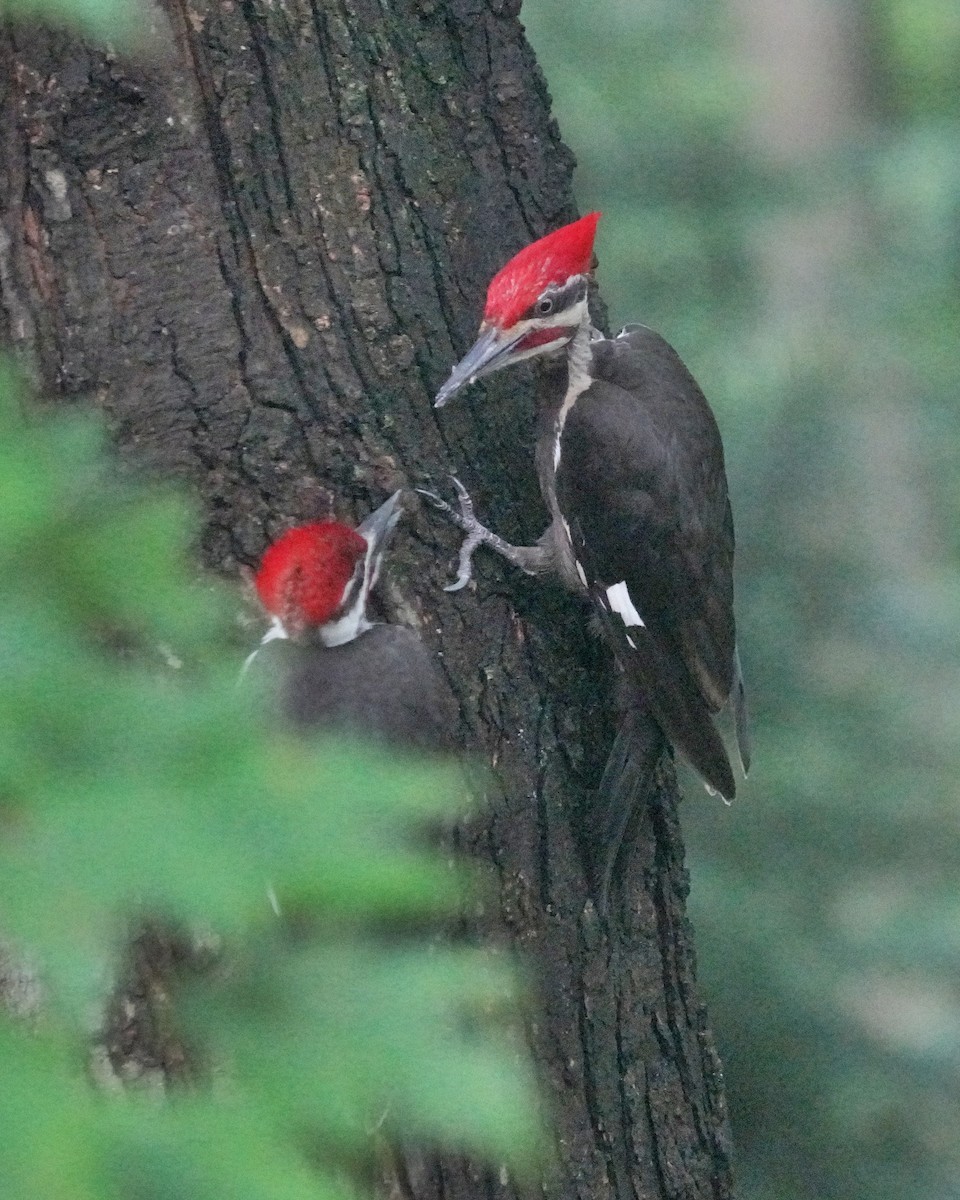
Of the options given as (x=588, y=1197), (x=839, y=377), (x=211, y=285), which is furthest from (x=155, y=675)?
(x=839, y=377)

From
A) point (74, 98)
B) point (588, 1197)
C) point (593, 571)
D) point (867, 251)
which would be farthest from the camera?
point (867, 251)

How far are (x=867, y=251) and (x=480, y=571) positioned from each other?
368cm

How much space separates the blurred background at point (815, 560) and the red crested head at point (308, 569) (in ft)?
7.16

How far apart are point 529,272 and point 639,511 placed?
0.69 meters

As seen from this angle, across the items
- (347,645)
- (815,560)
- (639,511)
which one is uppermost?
(347,645)

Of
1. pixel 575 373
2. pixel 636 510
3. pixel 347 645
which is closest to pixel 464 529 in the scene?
pixel 347 645

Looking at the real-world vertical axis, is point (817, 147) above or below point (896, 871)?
above

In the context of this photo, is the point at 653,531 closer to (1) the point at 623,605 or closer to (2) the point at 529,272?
(1) the point at 623,605

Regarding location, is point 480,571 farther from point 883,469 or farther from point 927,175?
point 883,469

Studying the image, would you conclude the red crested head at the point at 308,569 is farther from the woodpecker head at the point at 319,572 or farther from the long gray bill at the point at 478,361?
the long gray bill at the point at 478,361

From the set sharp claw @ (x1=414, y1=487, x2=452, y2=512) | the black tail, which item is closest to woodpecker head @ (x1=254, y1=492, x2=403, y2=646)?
sharp claw @ (x1=414, y1=487, x2=452, y2=512)

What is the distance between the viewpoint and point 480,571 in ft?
10.2

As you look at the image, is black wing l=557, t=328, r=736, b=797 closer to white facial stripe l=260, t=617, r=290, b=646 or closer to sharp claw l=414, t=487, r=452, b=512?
sharp claw l=414, t=487, r=452, b=512

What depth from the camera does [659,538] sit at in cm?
364
